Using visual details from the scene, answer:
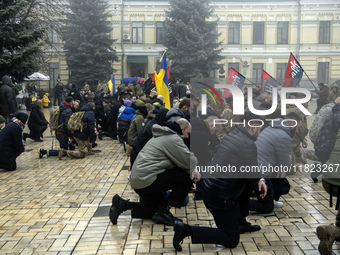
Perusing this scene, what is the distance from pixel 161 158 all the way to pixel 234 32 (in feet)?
120

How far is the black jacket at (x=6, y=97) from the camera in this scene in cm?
1420

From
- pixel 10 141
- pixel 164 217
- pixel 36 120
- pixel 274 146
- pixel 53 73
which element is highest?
pixel 53 73

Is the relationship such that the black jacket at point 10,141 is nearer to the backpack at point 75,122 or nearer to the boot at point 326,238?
the backpack at point 75,122

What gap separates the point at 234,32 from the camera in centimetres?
4116

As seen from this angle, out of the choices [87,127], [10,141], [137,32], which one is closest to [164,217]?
[10,141]

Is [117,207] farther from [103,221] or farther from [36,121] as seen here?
[36,121]

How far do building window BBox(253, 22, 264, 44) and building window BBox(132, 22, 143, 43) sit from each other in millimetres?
10298

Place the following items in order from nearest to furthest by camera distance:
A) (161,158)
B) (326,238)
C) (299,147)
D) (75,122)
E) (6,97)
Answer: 1. (326,238)
2. (161,158)
3. (299,147)
4. (75,122)
5. (6,97)

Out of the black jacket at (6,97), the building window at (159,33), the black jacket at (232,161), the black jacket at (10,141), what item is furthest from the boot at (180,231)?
the building window at (159,33)

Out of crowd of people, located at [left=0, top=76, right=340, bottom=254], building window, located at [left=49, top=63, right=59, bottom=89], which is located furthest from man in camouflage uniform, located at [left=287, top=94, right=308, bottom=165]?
building window, located at [left=49, top=63, right=59, bottom=89]

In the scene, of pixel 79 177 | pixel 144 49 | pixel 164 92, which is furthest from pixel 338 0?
pixel 79 177

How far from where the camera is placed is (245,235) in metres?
5.93

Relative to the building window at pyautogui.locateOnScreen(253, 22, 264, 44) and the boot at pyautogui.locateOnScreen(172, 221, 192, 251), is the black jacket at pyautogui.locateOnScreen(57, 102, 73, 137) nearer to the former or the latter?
the boot at pyautogui.locateOnScreen(172, 221, 192, 251)

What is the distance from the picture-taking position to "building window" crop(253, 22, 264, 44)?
134 feet
